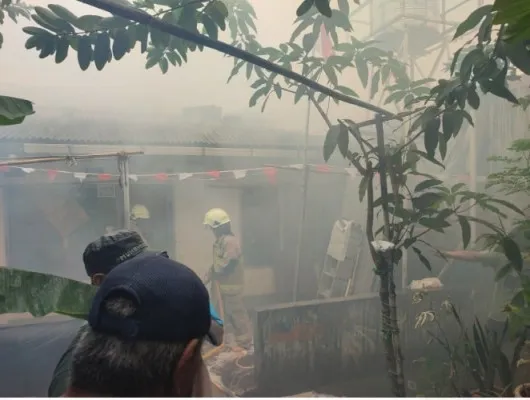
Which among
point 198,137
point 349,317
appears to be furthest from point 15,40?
point 349,317

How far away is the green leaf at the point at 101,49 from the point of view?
1.00m

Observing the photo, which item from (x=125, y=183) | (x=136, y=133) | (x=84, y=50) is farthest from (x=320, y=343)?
(x=84, y=50)

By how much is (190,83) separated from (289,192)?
706 mm

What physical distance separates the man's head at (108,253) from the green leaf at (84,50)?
466 mm

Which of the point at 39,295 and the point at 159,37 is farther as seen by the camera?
the point at 159,37

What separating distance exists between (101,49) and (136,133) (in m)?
0.70

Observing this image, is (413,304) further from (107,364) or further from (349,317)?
(107,364)

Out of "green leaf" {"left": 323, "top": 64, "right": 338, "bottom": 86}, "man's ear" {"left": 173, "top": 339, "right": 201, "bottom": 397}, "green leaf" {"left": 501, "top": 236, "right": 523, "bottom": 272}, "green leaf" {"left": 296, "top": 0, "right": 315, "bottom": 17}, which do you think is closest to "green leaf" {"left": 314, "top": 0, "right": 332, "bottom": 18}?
"green leaf" {"left": 296, "top": 0, "right": 315, "bottom": 17}

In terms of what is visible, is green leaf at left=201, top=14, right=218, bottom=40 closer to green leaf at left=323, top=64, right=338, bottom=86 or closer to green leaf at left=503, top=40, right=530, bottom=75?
green leaf at left=323, top=64, right=338, bottom=86

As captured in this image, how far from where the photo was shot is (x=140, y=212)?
1.77m

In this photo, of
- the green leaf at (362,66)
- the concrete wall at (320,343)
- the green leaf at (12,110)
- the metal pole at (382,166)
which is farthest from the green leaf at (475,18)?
the concrete wall at (320,343)

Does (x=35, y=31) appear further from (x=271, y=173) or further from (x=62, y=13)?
(x=271, y=173)

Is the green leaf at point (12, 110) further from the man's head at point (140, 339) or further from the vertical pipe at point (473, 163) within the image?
the vertical pipe at point (473, 163)

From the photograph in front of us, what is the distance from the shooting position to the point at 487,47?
3.53ft
